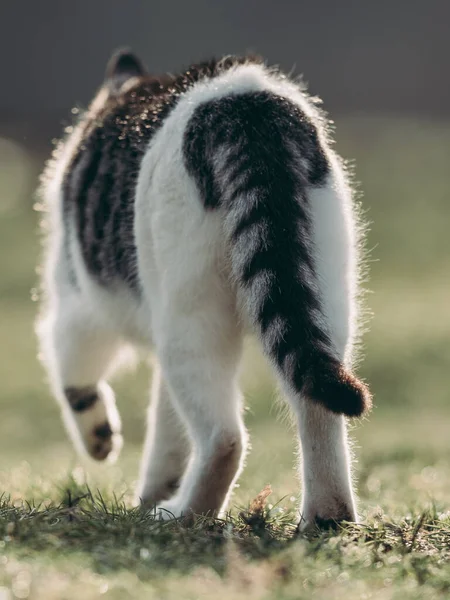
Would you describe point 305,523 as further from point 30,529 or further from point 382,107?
point 382,107

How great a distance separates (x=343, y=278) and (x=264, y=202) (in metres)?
0.38

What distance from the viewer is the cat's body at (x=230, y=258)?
2969mm

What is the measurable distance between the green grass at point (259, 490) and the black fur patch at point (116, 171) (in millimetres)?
684

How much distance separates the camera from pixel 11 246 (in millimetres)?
15453

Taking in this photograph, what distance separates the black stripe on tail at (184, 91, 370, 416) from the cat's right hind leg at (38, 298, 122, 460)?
1.34 metres

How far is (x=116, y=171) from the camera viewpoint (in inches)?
155

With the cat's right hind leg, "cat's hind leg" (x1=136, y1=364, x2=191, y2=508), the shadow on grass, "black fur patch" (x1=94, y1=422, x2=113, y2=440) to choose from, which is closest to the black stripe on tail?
the shadow on grass

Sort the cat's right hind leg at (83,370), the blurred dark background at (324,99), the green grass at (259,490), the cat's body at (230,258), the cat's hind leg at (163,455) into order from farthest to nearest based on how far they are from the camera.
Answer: the blurred dark background at (324,99), the cat's right hind leg at (83,370), the cat's hind leg at (163,455), the cat's body at (230,258), the green grass at (259,490)

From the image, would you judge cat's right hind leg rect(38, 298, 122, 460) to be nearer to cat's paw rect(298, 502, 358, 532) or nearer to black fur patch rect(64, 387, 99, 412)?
black fur patch rect(64, 387, 99, 412)

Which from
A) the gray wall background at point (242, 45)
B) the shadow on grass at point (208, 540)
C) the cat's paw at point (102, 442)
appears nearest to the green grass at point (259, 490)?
the shadow on grass at point (208, 540)

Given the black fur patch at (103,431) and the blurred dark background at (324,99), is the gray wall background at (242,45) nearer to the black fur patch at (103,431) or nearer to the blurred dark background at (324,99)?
the blurred dark background at (324,99)

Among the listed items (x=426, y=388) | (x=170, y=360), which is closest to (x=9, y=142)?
(x=426, y=388)

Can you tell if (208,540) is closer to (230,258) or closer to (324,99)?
(230,258)

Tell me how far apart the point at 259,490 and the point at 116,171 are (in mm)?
1531
